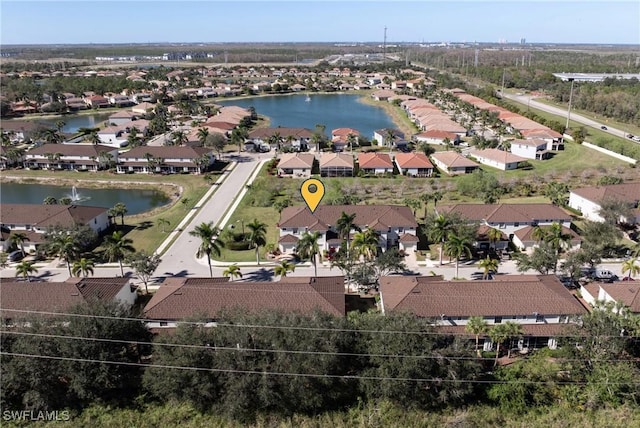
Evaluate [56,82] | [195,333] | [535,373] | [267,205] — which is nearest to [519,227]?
[535,373]

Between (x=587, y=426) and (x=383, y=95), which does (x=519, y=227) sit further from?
(x=383, y=95)

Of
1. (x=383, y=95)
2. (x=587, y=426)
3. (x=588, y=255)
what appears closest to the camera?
(x=587, y=426)

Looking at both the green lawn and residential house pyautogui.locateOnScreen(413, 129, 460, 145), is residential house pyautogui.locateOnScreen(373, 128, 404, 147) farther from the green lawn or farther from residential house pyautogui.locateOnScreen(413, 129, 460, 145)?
the green lawn

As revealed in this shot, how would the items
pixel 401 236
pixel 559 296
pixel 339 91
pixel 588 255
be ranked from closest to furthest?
1. pixel 559 296
2. pixel 588 255
3. pixel 401 236
4. pixel 339 91

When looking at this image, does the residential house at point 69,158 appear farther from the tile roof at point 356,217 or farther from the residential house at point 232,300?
the residential house at point 232,300

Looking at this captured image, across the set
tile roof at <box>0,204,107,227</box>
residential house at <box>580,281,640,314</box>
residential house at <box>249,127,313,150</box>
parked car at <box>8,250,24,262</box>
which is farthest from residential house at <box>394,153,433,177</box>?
parked car at <box>8,250,24,262</box>

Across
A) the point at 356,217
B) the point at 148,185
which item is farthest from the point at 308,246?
the point at 148,185

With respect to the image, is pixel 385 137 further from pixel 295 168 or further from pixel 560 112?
pixel 560 112
